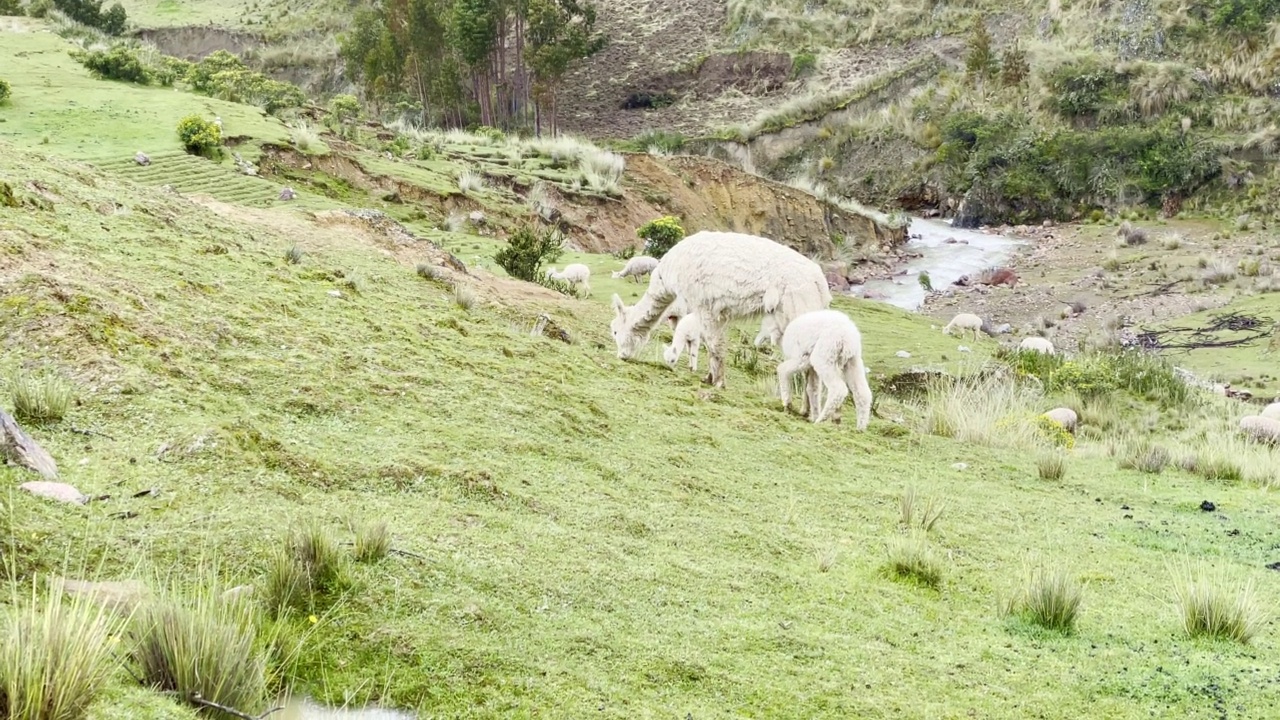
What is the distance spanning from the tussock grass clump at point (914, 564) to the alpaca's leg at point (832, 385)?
16.7ft

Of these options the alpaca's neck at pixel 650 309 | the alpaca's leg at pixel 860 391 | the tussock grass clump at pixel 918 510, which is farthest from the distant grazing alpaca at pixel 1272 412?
the tussock grass clump at pixel 918 510

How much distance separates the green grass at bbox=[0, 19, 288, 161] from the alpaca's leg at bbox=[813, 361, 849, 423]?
1350 centimetres

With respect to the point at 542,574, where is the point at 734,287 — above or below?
above

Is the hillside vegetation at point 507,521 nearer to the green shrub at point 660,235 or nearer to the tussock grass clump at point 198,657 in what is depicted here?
the tussock grass clump at point 198,657

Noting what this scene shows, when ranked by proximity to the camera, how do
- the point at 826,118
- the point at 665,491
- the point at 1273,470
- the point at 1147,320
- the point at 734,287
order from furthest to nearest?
the point at 826,118
the point at 1147,320
the point at 734,287
the point at 1273,470
the point at 665,491

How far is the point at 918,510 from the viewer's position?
683 cm

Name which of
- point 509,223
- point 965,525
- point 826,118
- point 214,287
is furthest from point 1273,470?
point 826,118

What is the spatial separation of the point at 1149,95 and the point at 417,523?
53163 mm

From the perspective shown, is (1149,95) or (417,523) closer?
(417,523)

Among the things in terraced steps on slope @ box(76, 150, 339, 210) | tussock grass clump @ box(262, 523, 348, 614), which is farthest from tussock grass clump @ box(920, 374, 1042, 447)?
terraced steps on slope @ box(76, 150, 339, 210)

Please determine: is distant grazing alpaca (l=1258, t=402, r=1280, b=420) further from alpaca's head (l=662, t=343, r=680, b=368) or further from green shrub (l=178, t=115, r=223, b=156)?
green shrub (l=178, t=115, r=223, b=156)

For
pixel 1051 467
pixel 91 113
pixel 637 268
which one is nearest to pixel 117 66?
pixel 91 113

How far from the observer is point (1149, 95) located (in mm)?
48594

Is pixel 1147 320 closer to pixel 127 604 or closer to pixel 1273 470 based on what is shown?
pixel 1273 470
